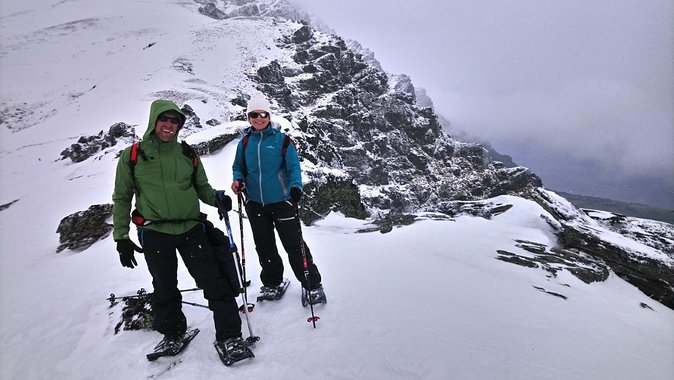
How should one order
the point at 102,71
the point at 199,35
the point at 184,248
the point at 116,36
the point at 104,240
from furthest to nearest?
the point at 199,35, the point at 116,36, the point at 102,71, the point at 104,240, the point at 184,248

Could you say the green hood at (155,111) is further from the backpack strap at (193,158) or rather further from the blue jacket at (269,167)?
the blue jacket at (269,167)

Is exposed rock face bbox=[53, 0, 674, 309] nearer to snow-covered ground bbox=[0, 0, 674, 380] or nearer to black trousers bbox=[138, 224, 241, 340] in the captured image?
snow-covered ground bbox=[0, 0, 674, 380]

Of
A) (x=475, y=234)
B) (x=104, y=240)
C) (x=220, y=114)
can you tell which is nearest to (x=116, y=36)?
(x=220, y=114)

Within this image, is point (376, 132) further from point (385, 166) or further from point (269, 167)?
point (269, 167)

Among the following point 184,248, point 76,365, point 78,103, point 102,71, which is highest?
point 102,71

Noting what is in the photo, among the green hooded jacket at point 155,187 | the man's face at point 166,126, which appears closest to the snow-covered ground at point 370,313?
the green hooded jacket at point 155,187

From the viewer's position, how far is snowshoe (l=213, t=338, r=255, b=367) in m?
3.48

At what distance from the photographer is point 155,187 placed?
11.9ft

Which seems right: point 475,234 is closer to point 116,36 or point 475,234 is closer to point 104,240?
point 104,240

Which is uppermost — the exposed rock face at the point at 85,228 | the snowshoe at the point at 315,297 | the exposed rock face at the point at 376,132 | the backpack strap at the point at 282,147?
the exposed rock face at the point at 376,132

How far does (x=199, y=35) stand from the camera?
63.6m

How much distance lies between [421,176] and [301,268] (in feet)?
260

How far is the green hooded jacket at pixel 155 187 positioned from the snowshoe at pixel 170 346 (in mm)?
1305

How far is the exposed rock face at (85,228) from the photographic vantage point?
392 inches
